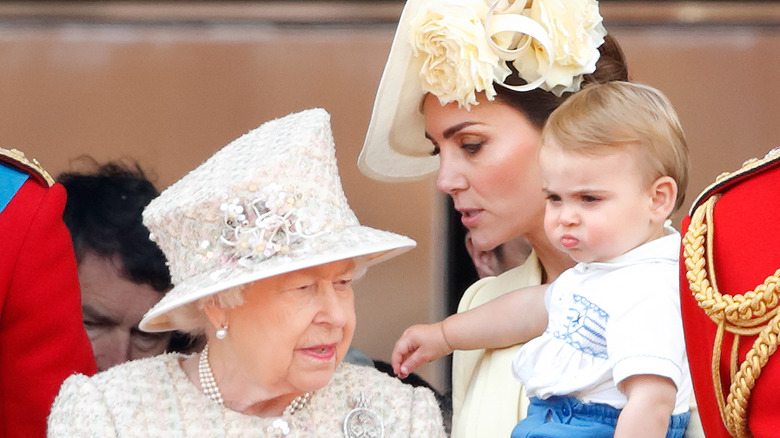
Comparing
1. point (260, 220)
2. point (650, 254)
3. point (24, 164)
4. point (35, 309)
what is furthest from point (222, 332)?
point (650, 254)

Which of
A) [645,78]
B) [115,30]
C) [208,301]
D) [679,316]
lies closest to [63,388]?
[208,301]

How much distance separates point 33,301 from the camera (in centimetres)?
178

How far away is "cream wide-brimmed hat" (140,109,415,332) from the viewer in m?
1.66

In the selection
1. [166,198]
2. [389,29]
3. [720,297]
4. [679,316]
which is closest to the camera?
[720,297]

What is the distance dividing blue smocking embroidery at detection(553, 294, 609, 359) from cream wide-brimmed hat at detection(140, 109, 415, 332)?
0.83ft

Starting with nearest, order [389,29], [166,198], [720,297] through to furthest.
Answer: [720,297] < [166,198] < [389,29]

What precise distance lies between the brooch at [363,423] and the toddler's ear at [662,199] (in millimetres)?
481

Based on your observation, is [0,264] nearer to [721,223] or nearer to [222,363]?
[222,363]

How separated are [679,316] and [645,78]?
4.04 feet

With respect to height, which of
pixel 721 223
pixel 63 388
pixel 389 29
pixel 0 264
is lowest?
pixel 63 388

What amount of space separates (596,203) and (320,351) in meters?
0.43

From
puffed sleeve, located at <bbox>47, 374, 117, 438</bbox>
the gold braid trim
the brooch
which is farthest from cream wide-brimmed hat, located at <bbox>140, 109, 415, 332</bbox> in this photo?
the gold braid trim

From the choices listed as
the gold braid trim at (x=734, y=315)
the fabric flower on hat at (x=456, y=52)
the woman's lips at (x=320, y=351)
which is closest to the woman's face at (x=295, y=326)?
the woman's lips at (x=320, y=351)

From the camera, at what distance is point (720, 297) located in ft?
4.34
